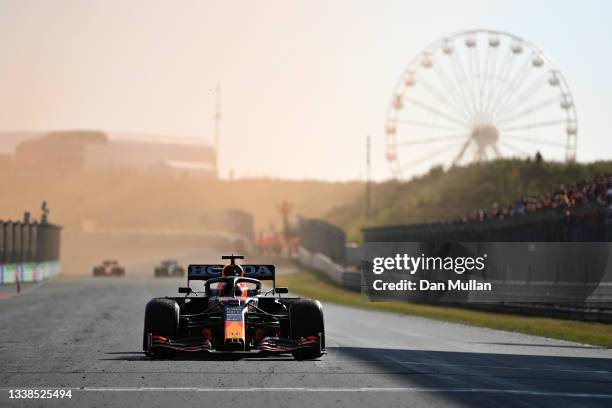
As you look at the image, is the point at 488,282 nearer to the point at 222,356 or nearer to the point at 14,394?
the point at 222,356

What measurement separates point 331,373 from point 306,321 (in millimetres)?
1577

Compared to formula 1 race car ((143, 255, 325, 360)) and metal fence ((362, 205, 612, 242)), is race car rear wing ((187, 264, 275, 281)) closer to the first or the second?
formula 1 race car ((143, 255, 325, 360))

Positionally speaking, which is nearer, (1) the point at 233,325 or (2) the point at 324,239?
(1) the point at 233,325

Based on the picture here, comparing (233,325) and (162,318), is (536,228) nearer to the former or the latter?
(233,325)

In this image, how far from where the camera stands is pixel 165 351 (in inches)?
731

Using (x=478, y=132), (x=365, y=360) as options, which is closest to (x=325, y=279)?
(x=478, y=132)

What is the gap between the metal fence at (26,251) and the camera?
66.6m

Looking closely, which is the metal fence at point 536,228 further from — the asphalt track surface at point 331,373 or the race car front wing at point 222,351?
the race car front wing at point 222,351

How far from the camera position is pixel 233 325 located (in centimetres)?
1770

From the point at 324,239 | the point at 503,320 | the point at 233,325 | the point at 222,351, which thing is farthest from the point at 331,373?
the point at 324,239

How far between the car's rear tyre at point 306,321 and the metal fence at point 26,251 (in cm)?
4220

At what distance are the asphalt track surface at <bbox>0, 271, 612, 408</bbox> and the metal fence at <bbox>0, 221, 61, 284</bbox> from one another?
120 ft

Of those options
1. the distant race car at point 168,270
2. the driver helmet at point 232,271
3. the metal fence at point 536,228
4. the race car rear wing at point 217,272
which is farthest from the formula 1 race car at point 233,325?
the distant race car at point 168,270

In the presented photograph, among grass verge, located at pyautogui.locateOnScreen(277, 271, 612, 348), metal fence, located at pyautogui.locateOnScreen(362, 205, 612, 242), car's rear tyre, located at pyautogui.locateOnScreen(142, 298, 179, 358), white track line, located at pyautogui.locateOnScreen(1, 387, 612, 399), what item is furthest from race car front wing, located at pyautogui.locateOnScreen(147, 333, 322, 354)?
metal fence, located at pyautogui.locateOnScreen(362, 205, 612, 242)
